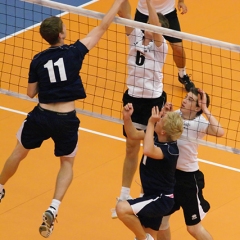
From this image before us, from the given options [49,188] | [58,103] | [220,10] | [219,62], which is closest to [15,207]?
[49,188]

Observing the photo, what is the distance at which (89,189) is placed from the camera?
1079cm

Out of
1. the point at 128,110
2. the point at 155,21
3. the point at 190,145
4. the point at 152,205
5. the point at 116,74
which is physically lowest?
the point at 116,74

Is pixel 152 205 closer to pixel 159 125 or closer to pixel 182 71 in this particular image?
pixel 159 125

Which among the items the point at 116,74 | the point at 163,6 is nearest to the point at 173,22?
the point at 163,6

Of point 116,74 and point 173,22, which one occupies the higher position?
point 173,22

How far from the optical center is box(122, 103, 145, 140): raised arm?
8.48 m

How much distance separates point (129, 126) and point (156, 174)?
647 mm

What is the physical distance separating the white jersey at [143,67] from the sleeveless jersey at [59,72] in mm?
1249

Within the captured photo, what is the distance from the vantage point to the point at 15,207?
34.1 ft

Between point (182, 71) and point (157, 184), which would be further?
point (182, 71)

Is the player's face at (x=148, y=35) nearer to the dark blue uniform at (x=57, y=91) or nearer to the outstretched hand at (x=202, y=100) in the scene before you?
the dark blue uniform at (x=57, y=91)

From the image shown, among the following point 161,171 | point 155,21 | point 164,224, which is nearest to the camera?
point 161,171

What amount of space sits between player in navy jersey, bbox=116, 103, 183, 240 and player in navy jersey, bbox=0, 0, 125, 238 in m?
0.73

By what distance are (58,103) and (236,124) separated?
4.15 m
